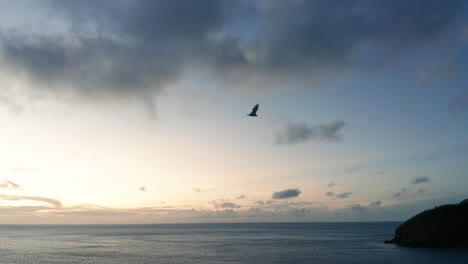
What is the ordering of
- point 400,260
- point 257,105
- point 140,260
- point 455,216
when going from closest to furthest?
1. point 257,105
2. point 400,260
3. point 140,260
4. point 455,216

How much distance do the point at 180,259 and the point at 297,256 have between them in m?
28.3

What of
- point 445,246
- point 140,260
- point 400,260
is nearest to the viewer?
point 400,260

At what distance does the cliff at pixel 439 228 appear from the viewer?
4190 inches

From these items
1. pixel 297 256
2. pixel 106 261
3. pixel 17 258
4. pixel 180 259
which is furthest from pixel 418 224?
pixel 17 258

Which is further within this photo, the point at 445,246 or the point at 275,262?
the point at 445,246

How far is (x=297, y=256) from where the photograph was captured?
316ft

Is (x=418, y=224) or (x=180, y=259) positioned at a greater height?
(x=418, y=224)

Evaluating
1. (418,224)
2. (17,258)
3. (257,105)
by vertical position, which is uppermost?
(257,105)

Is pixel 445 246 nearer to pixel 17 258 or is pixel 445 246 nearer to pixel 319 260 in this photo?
pixel 319 260

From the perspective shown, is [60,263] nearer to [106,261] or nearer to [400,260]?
[106,261]

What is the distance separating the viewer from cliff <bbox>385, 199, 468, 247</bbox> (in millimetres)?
106438

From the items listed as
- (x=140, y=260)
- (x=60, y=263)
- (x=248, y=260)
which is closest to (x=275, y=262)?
(x=248, y=260)

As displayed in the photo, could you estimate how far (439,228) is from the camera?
11025 cm

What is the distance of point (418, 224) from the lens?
116 metres
